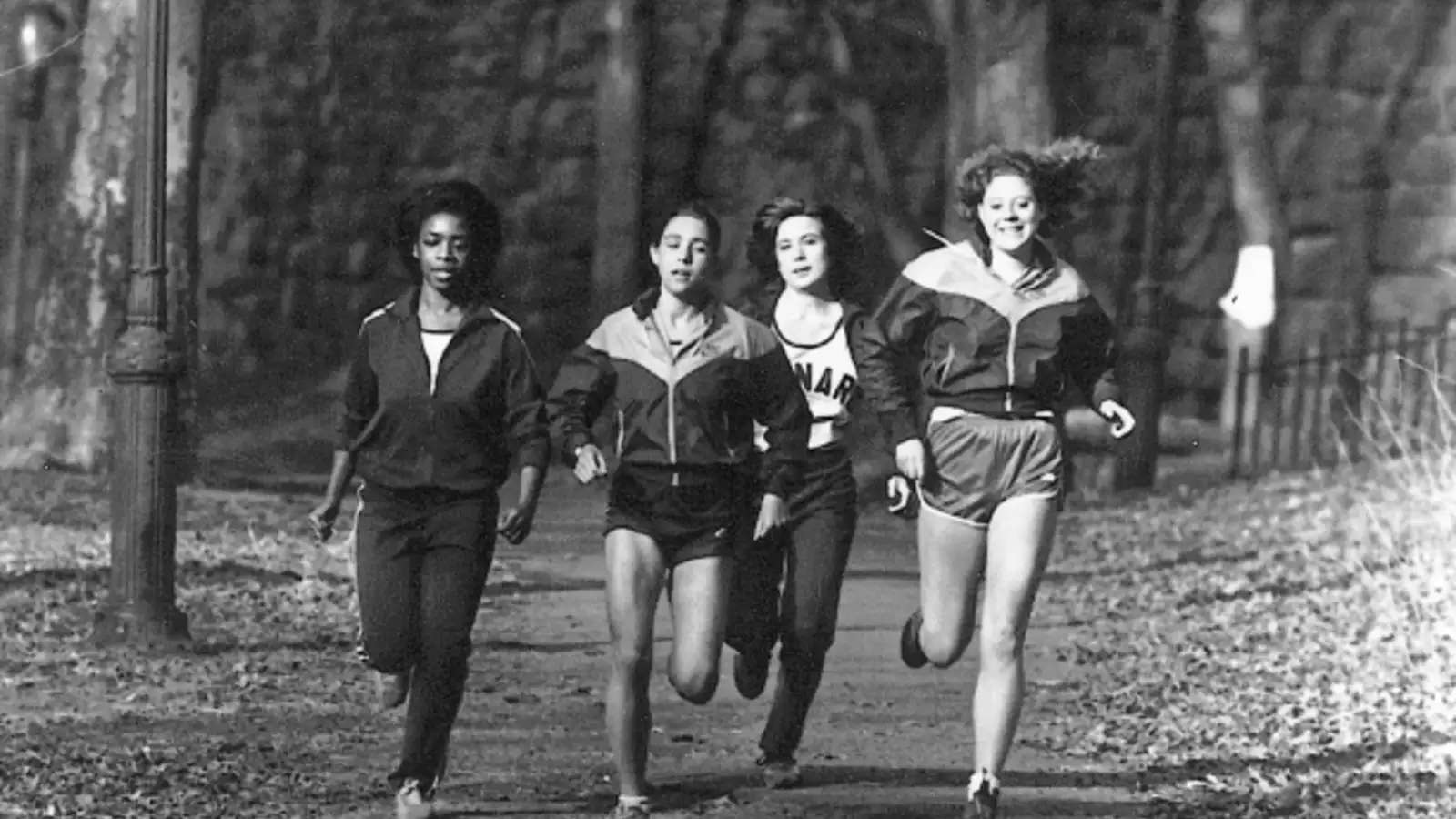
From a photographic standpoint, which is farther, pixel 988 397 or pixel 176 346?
pixel 176 346

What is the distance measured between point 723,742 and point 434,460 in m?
2.15

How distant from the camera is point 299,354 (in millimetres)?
25281

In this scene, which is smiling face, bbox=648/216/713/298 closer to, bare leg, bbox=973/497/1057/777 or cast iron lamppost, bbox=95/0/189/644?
bare leg, bbox=973/497/1057/777

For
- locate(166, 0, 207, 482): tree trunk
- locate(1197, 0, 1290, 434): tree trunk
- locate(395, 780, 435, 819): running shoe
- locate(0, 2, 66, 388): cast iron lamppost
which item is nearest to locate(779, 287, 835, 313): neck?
locate(395, 780, 435, 819): running shoe

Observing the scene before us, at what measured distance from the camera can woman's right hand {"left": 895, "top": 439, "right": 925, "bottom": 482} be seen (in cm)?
821

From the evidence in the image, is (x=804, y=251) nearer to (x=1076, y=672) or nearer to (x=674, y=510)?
(x=674, y=510)

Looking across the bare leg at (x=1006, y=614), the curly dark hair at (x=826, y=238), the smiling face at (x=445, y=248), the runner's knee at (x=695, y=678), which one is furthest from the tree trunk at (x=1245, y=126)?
the smiling face at (x=445, y=248)

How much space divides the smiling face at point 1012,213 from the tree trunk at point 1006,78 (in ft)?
32.7

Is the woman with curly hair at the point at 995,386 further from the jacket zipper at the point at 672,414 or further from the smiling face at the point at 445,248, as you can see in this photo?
the smiling face at the point at 445,248

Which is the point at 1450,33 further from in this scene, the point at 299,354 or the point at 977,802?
the point at 977,802

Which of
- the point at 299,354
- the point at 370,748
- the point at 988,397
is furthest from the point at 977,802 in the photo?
the point at 299,354

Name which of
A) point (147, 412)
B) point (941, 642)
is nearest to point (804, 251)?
point (941, 642)

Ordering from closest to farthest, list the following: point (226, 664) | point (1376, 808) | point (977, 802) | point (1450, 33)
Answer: point (977, 802) < point (1376, 808) < point (226, 664) < point (1450, 33)

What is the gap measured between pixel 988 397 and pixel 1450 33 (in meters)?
17.9
